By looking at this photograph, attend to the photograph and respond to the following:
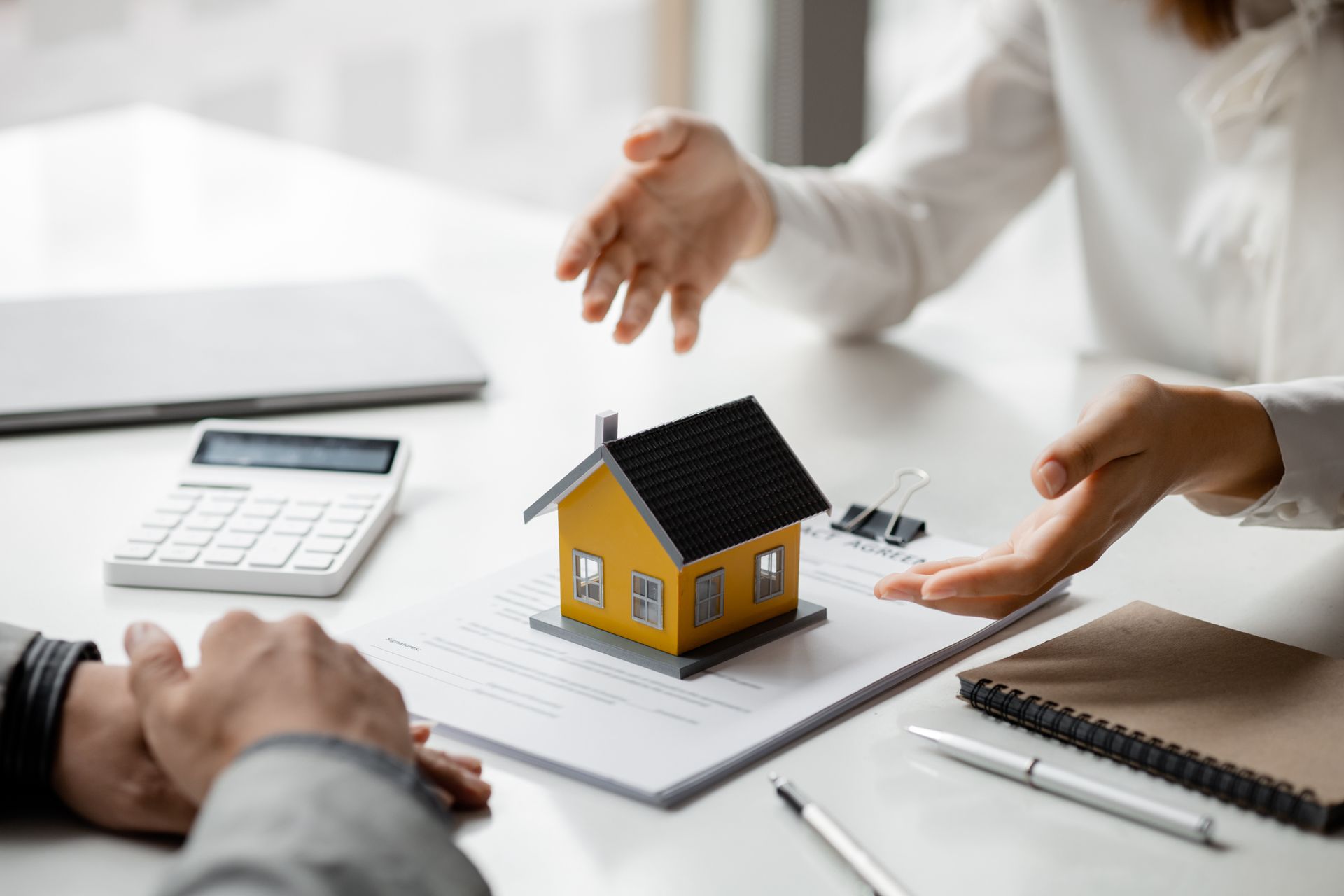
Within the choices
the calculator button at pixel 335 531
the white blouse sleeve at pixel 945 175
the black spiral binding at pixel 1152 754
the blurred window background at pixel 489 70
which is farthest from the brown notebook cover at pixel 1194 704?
the blurred window background at pixel 489 70

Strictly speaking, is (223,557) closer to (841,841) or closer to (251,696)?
(251,696)

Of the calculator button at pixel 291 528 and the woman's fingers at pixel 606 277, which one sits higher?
the woman's fingers at pixel 606 277

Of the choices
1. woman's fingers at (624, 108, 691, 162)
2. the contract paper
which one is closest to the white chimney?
the contract paper

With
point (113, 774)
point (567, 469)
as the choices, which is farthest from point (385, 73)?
point (113, 774)

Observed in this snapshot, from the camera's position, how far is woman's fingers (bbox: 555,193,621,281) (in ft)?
3.16

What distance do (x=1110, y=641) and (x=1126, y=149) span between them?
76 cm

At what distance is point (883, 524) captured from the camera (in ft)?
2.60

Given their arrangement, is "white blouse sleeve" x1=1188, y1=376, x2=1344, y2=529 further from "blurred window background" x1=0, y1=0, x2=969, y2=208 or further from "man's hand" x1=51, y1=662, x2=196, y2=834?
"blurred window background" x1=0, y1=0, x2=969, y2=208

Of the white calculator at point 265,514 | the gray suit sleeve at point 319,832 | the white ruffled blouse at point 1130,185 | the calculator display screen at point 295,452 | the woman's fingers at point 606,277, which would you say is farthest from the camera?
the white ruffled blouse at point 1130,185

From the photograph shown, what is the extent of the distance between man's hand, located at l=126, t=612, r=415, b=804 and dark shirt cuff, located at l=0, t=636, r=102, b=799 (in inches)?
1.3

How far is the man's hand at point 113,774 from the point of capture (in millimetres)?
510

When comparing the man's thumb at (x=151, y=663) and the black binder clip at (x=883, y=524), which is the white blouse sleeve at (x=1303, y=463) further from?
the man's thumb at (x=151, y=663)

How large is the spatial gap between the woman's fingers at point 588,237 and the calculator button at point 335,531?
0.27m

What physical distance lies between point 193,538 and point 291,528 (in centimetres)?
5
